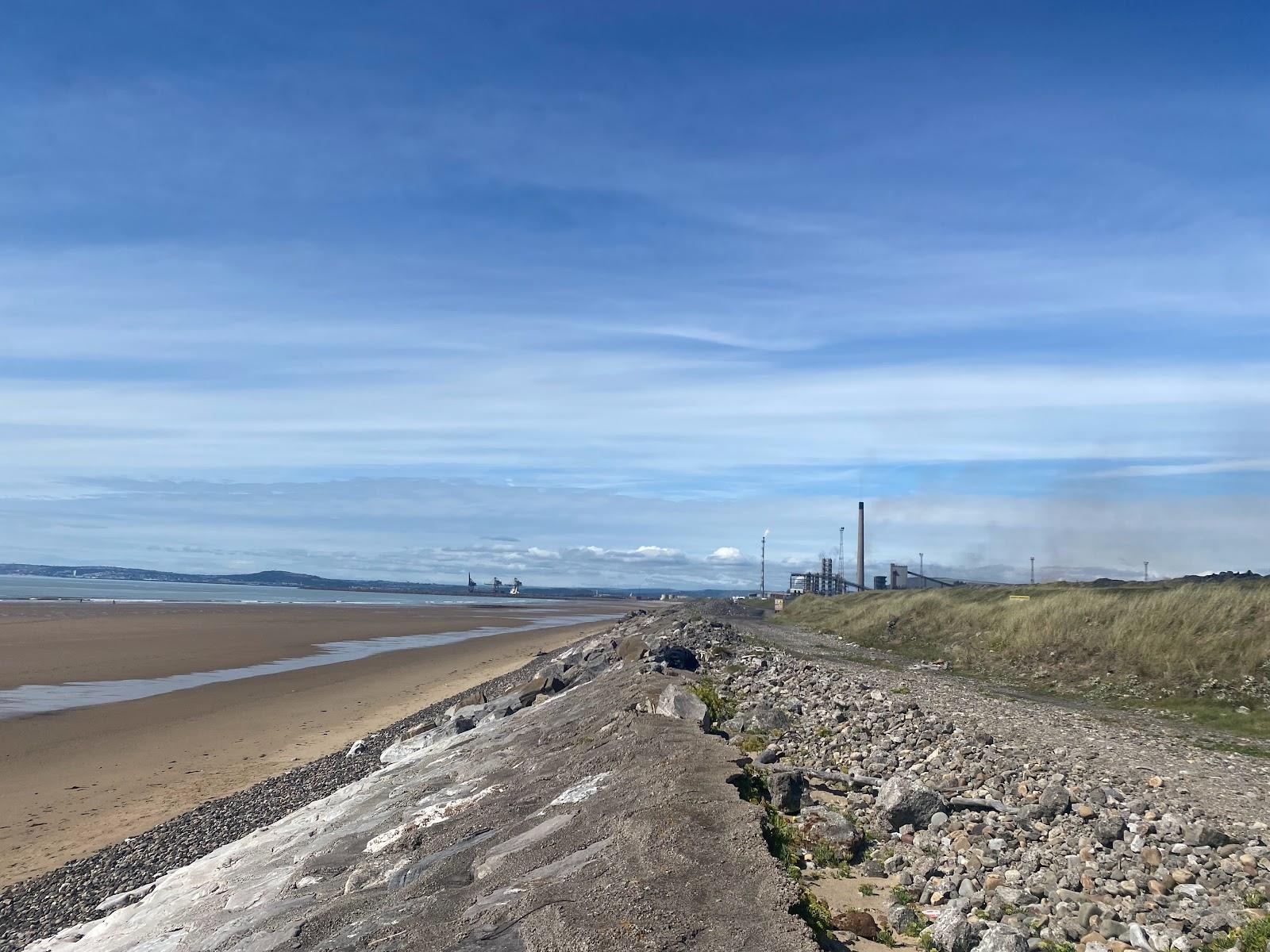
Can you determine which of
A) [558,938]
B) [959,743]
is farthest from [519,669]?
[558,938]

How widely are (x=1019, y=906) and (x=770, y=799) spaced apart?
2.54m

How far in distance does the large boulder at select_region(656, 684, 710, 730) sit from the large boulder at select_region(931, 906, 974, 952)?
517cm

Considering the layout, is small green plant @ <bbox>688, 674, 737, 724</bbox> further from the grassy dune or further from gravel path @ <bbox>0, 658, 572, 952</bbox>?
the grassy dune

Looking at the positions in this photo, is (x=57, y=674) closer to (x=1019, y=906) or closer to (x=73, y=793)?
(x=73, y=793)

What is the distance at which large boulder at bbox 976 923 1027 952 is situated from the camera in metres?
5.32

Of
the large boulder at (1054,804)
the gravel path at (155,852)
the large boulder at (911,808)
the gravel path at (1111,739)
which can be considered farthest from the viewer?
the gravel path at (155,852)

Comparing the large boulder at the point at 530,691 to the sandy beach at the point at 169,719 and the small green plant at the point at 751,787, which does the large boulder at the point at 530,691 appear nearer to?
the sandy beach at the point at 169,719

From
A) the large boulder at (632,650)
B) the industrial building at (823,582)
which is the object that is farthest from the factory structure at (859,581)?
the large boulder at (632,650)

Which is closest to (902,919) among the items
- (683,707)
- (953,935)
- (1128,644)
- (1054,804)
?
(953,935)

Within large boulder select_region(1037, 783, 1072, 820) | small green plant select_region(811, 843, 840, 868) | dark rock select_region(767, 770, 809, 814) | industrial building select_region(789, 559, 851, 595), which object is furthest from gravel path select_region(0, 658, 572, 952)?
industrial building select_region(789, 559, 851, 595)

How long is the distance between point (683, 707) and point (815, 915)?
5.64 m

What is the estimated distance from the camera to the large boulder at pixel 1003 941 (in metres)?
5.32

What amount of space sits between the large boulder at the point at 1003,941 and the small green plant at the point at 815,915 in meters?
0.87

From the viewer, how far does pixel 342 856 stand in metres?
9.55
